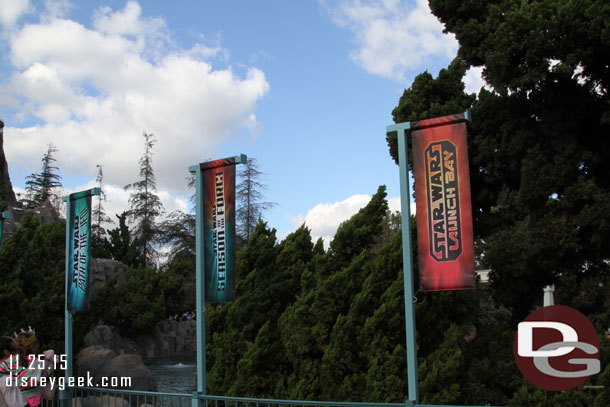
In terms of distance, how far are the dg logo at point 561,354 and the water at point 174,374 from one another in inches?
607

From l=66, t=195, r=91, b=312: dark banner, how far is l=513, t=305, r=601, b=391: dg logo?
9070 millimetres

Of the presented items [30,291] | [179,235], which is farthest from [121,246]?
[30,291]

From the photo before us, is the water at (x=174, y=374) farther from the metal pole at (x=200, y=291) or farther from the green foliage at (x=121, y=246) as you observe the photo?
the metal pole at (x=200, y=291)

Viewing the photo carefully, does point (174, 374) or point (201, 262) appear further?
point (174, 374)

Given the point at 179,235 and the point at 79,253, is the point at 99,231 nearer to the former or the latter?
the point at 179,235

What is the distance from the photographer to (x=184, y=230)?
53.7 m

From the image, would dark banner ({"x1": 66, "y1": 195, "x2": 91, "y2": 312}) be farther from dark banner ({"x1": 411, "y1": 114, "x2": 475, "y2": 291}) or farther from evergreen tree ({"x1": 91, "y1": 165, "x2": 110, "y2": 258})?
evergreen tree ({"x1": 91, "y1": 165, "x2": 110, "y2": 258})

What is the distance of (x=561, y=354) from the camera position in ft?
41.0

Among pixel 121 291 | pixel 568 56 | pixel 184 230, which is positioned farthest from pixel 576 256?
pixel 184 230

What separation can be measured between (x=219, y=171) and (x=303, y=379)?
5.55 meters

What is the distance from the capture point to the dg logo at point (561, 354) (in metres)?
12.6

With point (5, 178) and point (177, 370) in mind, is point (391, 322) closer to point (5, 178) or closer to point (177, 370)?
point (177, 370)

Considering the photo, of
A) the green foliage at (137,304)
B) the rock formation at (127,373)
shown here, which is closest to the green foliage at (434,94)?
the rock formation at (127,373)

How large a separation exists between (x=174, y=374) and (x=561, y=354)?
25.3m
